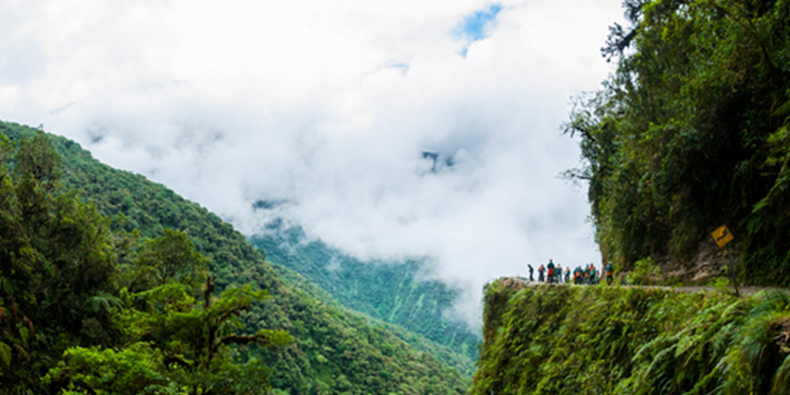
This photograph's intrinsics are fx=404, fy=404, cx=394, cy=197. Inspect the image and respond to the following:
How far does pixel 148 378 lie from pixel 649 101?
16314 millimetres

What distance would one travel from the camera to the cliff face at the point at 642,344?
3.96 metres

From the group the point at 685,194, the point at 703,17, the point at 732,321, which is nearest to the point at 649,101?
the point at 703,17

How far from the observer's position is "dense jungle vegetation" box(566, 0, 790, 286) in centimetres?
759

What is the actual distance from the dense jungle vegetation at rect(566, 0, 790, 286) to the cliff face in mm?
2398

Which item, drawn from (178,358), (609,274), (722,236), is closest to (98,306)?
(178,358)

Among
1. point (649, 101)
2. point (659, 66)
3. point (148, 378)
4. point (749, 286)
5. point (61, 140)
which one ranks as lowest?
point (148, 378)

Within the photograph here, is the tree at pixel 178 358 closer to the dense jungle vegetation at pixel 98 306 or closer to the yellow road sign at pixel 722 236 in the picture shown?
the dense jungle vegetation at pixel 98 306

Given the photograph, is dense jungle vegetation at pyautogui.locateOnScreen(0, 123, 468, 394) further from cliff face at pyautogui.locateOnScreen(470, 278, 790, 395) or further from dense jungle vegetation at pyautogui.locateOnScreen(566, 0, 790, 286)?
dense jungle vegetation at pyautogui.locateOnScreen(566, 0, 790, 286)

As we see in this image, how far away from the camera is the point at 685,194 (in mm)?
10195

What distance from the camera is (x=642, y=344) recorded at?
6387mm

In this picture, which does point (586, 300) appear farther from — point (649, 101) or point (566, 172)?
point (566, 172)

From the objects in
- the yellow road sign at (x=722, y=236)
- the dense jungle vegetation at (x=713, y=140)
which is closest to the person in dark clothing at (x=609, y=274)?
the dense jungle vegetation at (x=713, y=140)

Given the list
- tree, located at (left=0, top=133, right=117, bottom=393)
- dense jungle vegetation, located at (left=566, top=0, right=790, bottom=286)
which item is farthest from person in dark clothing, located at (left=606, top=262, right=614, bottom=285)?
tree, located at (left=0, top=133, right=117, bottom=393)

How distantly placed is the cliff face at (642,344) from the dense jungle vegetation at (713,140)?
7.87 ft
